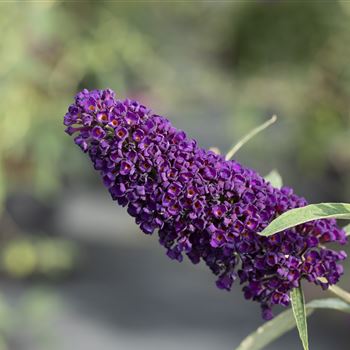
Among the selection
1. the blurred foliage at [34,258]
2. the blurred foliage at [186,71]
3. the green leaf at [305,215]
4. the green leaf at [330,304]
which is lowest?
the green leaf at [330,304]

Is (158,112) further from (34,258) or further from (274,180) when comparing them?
(274,180)

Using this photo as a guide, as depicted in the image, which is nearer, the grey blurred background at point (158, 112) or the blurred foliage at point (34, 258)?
the grey blurred background at point (158, 112)

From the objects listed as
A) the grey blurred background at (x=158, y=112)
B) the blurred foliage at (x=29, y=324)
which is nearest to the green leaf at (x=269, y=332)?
the blurred foliage at (x=29, y=324)

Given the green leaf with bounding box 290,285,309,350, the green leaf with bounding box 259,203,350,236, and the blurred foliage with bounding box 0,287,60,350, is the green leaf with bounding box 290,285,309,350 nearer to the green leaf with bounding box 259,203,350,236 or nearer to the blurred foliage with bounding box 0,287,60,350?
the green leaf with bounding box 259,203,350,236

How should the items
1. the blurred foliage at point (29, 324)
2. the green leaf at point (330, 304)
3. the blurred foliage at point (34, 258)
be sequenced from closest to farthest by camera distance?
1. the green leaf at point (330, 304)
2. the blurred foliage at point (29, 324)
3. the blurred foliage at point (34, 258)

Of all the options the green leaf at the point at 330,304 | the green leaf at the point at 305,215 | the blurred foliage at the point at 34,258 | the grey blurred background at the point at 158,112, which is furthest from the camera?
the blurred foliage at the point at 34,258

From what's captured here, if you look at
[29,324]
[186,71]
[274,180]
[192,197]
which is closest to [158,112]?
[186,71]

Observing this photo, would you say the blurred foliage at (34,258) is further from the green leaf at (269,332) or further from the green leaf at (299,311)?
the green leaf at (299,311)
